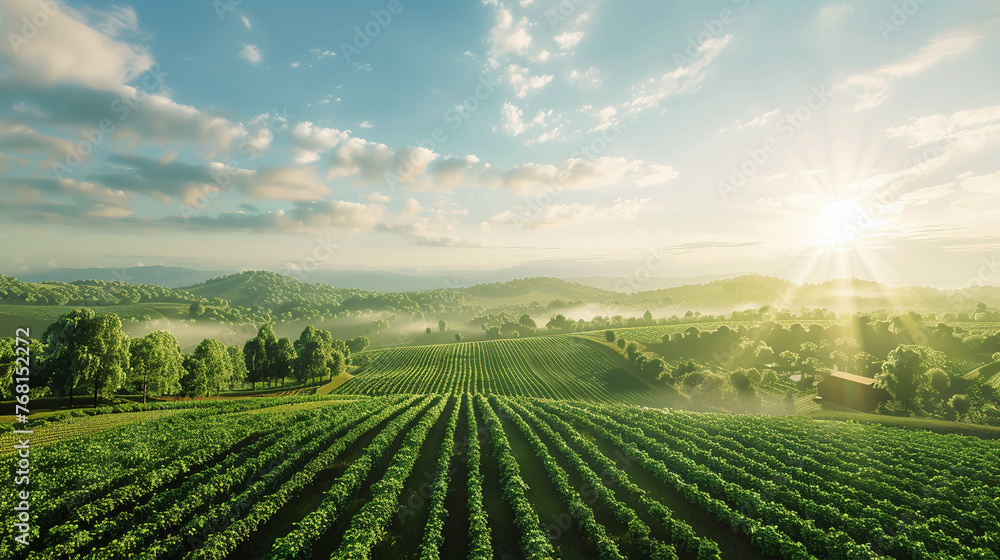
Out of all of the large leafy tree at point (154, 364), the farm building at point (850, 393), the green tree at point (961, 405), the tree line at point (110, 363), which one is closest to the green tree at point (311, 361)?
the tree line at point (110, 363)

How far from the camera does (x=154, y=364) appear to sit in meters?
50.2

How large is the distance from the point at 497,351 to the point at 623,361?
46.9 meters

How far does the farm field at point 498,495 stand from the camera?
1806 centimetres

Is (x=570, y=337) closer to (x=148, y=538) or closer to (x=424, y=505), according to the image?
(x=424, y=505)

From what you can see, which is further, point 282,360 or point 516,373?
point 516,373

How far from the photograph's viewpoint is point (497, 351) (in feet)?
428

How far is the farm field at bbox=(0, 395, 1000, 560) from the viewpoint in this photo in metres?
18.1

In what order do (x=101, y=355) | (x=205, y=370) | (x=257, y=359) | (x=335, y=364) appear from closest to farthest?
(x=101, y=355) → (x=205, y=370) → (x=257, y=359) → (x=335, y=364)

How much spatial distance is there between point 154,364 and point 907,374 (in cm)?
12453

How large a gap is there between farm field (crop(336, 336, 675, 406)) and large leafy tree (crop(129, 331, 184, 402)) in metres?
35.3

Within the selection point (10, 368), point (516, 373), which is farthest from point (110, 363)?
point (516, 373)

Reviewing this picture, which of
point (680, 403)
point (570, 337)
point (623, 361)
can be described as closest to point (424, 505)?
point (680, 403)

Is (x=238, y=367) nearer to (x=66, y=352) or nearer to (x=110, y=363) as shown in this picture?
(x=110, y=363)

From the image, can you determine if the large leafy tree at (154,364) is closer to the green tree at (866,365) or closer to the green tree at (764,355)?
the green tree at (764,355)
